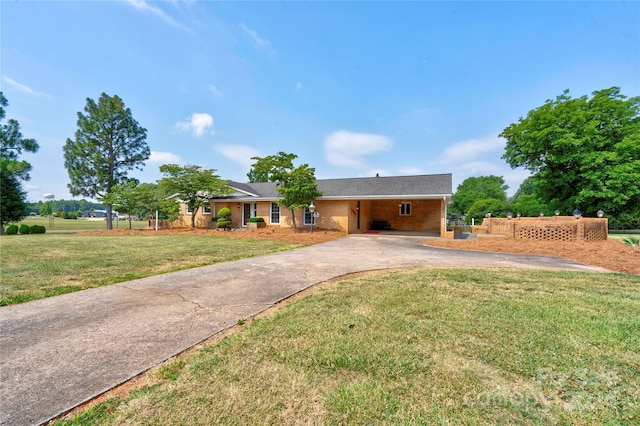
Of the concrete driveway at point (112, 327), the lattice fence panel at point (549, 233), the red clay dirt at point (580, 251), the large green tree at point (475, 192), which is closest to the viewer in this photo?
the concrete driveway at point (112, 327)

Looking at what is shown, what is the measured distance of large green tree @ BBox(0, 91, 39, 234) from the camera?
17.0 m

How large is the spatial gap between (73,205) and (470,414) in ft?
492

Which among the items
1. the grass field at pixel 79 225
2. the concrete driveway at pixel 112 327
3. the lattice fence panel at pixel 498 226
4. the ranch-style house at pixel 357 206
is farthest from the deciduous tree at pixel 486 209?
the grass field at pixel 79 225

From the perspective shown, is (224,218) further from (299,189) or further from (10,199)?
(10,199)

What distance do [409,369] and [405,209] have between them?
61.0 feet

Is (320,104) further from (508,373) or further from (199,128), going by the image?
(508,373)

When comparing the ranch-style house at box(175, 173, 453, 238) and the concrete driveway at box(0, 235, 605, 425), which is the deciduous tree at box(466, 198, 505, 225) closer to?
the ranch-style house at box(175, 173, 453, 238)

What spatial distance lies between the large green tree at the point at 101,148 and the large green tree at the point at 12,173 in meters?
4.01

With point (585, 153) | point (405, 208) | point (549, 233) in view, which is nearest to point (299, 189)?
point (405, 208)

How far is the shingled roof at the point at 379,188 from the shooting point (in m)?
15.1

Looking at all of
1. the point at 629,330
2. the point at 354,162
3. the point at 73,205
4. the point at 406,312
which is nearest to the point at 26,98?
the point at 406,312

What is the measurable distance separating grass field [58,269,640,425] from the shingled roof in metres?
11.5

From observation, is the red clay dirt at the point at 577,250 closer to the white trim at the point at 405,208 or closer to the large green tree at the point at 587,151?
the white trim at the point at 405,208

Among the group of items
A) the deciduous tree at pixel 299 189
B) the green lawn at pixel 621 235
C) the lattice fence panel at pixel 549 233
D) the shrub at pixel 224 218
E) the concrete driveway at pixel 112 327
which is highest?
the deciduous tree at pixel 299 189
